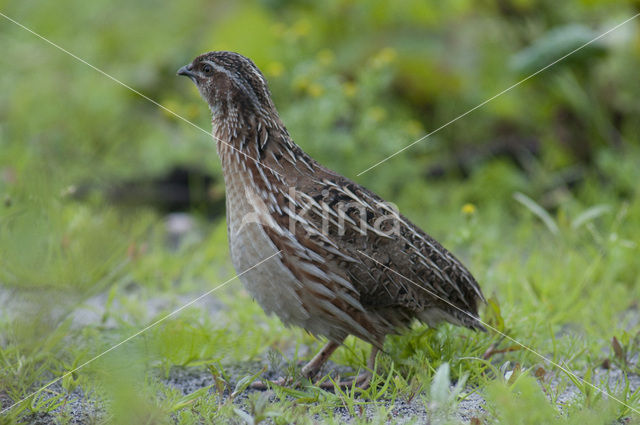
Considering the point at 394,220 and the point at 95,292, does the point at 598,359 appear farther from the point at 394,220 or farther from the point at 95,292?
the point at 95,292

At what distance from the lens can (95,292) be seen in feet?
14.3

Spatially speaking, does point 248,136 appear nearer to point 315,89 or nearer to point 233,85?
point 233,85

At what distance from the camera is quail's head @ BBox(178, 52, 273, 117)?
365 cm

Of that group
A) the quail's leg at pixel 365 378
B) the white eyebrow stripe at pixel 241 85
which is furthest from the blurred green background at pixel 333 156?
the white eyebrow stripe at pixel 241 85

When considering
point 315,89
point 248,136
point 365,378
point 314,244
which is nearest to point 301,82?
point 315,89

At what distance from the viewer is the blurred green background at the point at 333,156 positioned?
3.96 metres

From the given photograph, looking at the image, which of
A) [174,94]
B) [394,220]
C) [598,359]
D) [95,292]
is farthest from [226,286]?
[174,94]

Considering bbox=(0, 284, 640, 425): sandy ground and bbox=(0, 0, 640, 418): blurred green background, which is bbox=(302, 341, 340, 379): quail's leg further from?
bbox=(0, 0, 640, 418): blurred green background

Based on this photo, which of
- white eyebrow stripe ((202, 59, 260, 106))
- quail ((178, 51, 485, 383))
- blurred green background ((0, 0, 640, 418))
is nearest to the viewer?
quail ((178, 51, 485, 383))

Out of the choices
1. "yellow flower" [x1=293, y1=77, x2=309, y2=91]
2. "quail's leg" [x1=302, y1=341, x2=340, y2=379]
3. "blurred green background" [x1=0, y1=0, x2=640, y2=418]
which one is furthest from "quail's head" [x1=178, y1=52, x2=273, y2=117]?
"yellow flower" [x1=293, y1=77, x2=309, y2=91]

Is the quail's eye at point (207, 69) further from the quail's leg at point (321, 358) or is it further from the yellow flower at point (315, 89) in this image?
the yellow flower at point (315, 89)

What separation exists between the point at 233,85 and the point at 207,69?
0.21 m

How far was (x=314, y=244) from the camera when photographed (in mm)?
3348

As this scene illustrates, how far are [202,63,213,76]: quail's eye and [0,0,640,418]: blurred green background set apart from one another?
1100 mm
